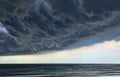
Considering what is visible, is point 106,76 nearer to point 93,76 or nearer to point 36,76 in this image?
point 93,76

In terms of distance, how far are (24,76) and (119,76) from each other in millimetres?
12023

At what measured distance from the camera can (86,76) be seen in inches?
2473

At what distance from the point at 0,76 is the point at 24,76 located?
3.19 metres

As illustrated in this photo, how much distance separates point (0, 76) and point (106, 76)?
13.1 metres

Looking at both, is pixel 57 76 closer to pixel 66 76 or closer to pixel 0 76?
pixel 66 76

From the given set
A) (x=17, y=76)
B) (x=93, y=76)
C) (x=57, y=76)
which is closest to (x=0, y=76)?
(x=17, y=76)

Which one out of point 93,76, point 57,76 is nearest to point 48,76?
point 57,76

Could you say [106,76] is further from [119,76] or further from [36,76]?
[36,76]

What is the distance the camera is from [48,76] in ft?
211

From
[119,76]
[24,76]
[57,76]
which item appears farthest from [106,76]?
[24,76]

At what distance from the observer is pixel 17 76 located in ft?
213

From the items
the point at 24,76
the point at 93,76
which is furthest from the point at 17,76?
the point at 93,76

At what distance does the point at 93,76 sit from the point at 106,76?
63.6 inches

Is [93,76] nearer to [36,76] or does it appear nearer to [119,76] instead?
[119,76]
